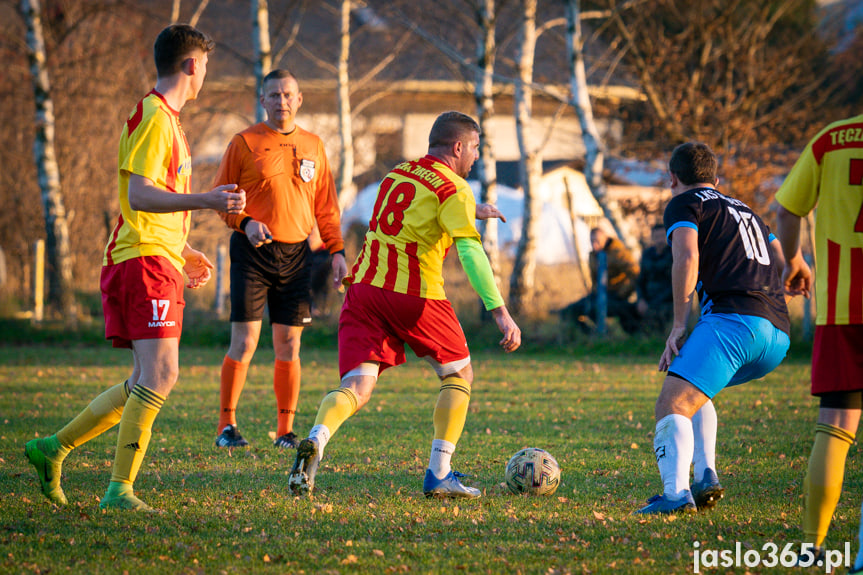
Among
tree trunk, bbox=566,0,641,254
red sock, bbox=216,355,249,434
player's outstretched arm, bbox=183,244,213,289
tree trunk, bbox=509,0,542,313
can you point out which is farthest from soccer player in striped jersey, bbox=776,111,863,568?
tree trunk, bbox=509,0,542,313

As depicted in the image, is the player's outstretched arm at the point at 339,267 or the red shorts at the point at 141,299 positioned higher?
the player's outstretched arm at the point at 339,267

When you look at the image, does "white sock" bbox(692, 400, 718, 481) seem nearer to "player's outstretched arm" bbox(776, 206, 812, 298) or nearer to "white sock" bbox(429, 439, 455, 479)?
"player's outstretched arm" bbox(776, 206, 812, 298)

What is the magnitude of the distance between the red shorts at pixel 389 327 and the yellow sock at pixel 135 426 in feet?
3.43

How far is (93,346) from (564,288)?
9254 millimetres

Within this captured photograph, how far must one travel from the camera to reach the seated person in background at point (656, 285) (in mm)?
12461

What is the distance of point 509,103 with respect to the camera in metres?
31.8

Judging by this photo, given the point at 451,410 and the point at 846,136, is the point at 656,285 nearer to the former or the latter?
the point at 451,410

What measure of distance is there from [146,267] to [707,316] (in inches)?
115

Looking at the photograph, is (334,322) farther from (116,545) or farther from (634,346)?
(116,545)

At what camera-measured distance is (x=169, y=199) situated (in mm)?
4184

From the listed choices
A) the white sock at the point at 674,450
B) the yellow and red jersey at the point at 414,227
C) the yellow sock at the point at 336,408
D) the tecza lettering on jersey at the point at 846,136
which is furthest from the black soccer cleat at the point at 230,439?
the tecza lettering on jersey at the point at 846,136

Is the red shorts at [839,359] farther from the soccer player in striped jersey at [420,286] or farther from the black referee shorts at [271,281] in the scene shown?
the black referee shorts at [271,281]

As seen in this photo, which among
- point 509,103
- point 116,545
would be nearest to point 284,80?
point 116,545

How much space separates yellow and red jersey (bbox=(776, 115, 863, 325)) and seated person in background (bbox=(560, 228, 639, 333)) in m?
9.97
